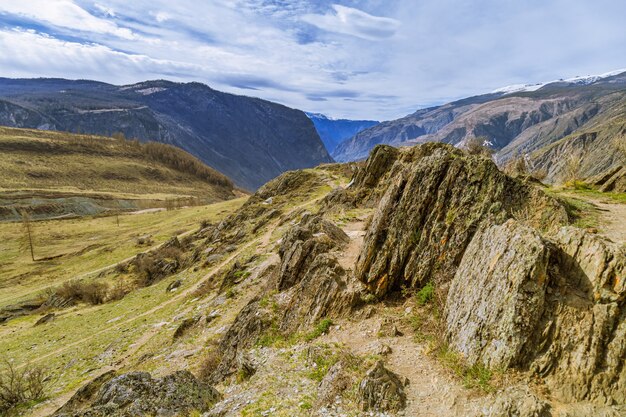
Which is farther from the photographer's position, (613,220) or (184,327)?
(184,327)

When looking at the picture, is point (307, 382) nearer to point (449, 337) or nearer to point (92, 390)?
point (449, 337)

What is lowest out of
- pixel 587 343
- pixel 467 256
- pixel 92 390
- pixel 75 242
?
pixel 75 242

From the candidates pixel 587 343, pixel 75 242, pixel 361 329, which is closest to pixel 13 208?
pixel 75 242

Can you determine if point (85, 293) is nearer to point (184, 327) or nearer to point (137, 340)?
point (137, 340)

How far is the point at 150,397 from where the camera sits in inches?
563

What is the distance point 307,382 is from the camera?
13820mm

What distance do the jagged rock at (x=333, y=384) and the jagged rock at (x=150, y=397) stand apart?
514 centimetres

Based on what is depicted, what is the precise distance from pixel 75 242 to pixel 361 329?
114 metres

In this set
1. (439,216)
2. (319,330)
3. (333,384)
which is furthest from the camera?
(439,216)

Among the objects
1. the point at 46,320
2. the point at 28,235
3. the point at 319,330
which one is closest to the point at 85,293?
the point at 46,320

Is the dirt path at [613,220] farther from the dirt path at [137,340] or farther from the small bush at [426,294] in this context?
the dirt path at [137,340]

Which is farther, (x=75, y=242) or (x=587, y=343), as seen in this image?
(x=75, y=242)

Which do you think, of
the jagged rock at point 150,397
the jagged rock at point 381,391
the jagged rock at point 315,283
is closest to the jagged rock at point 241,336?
the jagged rock at point 315,283

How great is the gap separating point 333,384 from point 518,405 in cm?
594
